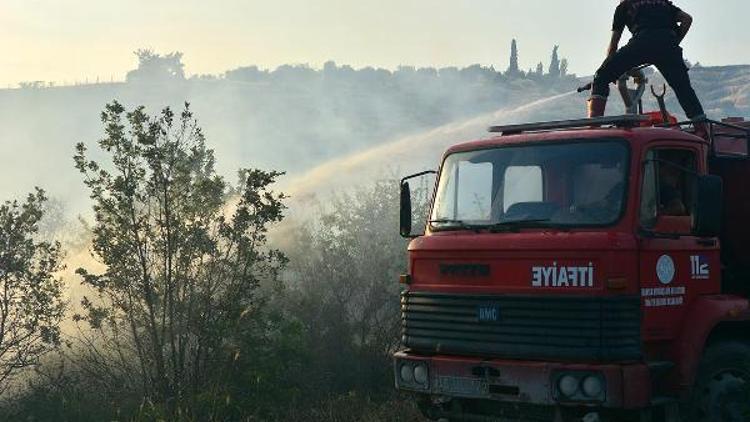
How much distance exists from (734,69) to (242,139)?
35.5m

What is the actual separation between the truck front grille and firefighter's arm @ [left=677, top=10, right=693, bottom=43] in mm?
3404

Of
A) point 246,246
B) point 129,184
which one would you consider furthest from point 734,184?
point 129,184

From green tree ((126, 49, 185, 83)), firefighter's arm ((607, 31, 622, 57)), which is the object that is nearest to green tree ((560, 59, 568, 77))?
green tree ((126, 49, 185, 83))

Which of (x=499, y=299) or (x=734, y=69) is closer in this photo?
(x=499, y=299)

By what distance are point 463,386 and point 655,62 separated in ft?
12.4

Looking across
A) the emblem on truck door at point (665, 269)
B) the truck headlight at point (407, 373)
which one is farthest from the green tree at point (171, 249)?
the emblem on truck door at point (665, 269)

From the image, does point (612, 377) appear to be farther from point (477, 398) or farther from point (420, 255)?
point (420, 255)

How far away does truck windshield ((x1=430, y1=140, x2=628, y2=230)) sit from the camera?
6.12 metres

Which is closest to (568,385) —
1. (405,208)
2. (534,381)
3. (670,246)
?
(534,381)

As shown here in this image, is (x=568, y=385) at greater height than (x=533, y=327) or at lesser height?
lesser

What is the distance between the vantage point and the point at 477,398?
6.20 m

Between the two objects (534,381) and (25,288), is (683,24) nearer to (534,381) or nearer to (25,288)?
(534,381)

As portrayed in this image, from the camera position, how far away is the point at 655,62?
789 centimetres

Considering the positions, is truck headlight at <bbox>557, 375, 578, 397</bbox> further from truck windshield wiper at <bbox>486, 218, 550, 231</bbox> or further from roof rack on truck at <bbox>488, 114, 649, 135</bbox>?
roof rack on truck at <bbox>488, 114, 649, 135</bbox>
